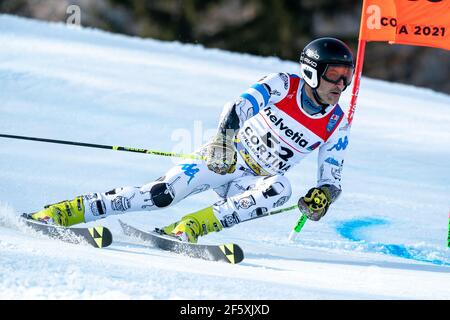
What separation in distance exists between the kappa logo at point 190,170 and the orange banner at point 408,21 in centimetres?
228

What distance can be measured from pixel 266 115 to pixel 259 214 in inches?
22.1

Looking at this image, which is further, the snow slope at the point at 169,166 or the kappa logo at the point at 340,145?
the kappa logo at the point at 340,145

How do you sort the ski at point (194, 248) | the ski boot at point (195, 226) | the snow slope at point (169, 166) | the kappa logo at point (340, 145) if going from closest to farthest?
the snow slope at point (169, 166) → the ski at point (194, 248) → the ski boot at point (195, 226) → the kappa logo at point (340, 145)

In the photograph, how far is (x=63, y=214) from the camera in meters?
4.68

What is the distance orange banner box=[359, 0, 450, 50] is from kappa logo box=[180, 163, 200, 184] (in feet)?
7.47

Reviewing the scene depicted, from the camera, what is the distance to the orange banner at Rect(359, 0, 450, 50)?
665 centimetres

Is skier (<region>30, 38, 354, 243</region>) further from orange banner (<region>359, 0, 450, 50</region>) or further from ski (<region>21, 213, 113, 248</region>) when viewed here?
orange banner (<region>359, 0, 450, 50</region>)

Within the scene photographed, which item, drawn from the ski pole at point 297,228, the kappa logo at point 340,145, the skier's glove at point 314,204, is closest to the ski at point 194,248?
the skier's glove at point 314,204

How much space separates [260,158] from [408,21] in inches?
88.2

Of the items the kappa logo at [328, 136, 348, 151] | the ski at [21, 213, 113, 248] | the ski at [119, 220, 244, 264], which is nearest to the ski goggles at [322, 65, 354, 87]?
the kappa logo at [328, 136, 348, 151]

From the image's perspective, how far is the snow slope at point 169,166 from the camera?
342cm

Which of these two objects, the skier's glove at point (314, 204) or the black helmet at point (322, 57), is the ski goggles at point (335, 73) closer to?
the black helmet at point (322, 57)
